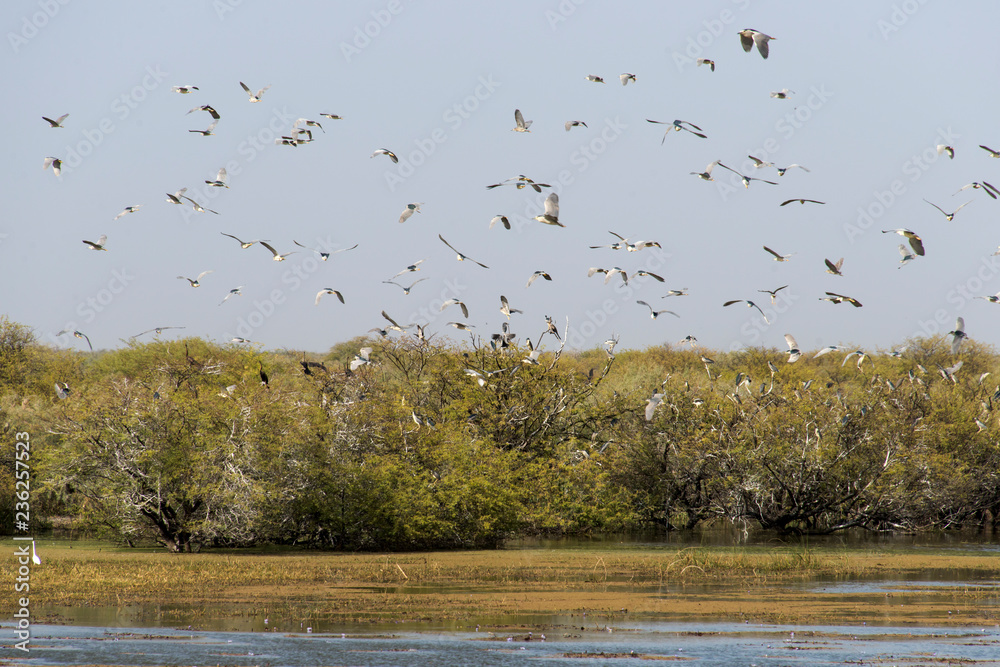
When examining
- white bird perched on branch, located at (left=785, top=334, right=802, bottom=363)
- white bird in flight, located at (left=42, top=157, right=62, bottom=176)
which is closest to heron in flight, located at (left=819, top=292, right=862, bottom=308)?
white bird perched on branch, located at (left=785, top=334, right=802, bottom=363)

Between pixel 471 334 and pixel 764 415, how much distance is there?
12.6m

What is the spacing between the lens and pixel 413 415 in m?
32.8

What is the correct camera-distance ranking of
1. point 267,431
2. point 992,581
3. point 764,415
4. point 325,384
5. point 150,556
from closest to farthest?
point 992,581
point 150,556
point 267,431
point 325,384
point 764,415

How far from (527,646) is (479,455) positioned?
844 inches

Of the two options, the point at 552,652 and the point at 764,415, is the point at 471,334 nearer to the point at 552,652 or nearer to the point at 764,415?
the point at 764,415

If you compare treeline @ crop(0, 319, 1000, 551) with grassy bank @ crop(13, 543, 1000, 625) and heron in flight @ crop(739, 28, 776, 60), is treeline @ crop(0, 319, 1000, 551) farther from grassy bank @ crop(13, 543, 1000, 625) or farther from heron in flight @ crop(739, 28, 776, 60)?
heron in flight @ crop(739, 28, 776, 60)

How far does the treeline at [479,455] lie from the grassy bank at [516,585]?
197 centimetres

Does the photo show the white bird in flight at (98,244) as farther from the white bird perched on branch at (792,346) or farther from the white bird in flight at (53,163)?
the white bird perched on branch at (792,346)

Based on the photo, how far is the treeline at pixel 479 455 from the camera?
99.4 ft

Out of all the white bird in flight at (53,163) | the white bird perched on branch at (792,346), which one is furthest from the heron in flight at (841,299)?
the white bird in flight at (53,163)

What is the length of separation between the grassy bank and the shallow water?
1.64 meters

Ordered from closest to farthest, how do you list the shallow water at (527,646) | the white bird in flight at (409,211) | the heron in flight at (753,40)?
the shallow water at (527,646) → the heron in flight at (753,40) → the white bird in flight at (409,211)

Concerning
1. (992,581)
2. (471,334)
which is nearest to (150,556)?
(471,334)

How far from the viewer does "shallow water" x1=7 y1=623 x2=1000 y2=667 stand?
13789mm
